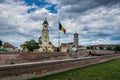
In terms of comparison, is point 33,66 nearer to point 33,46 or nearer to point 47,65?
point 47,65

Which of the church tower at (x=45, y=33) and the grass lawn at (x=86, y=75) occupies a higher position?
the church tower at (x=45, y=33)

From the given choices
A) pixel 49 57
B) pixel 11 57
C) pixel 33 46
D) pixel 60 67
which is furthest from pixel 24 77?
pixel 33 46

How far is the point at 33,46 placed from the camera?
320 ft

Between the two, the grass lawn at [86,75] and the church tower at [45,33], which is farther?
the church tower at [45,33]

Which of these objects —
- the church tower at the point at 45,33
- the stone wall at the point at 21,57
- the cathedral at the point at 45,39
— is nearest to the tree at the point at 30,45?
the cathedral at the point at 45,39

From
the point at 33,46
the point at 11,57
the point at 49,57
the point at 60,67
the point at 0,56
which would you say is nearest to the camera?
the point at 60,67

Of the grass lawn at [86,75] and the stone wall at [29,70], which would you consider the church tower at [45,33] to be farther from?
the grass lawn at [86,75]

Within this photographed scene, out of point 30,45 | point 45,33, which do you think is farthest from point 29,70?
point 45,33

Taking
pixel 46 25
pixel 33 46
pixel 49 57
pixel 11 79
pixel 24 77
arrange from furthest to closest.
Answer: pixel 46 25, pixel 33 46, pixel 49 57, pixel 24 77, pixel 11 79

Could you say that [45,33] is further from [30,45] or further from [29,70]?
[29,70]

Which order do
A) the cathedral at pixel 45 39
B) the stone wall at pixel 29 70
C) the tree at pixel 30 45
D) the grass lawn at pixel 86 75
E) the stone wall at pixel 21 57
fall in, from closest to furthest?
the stone wall at pixel 29 70 → the grass lawn at pixel 86 75 → the stone wall at pixel 21 57 → the tree at pixel 30 45 → the cathedral at pixel 45 39

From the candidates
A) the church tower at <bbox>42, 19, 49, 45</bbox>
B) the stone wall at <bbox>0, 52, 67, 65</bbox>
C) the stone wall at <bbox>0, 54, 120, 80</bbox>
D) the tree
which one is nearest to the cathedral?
the church tower at <bbox>42, 19, 49, 45</bbox>

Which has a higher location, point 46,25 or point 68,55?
point 46,25

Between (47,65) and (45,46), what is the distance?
9529 centimetres
